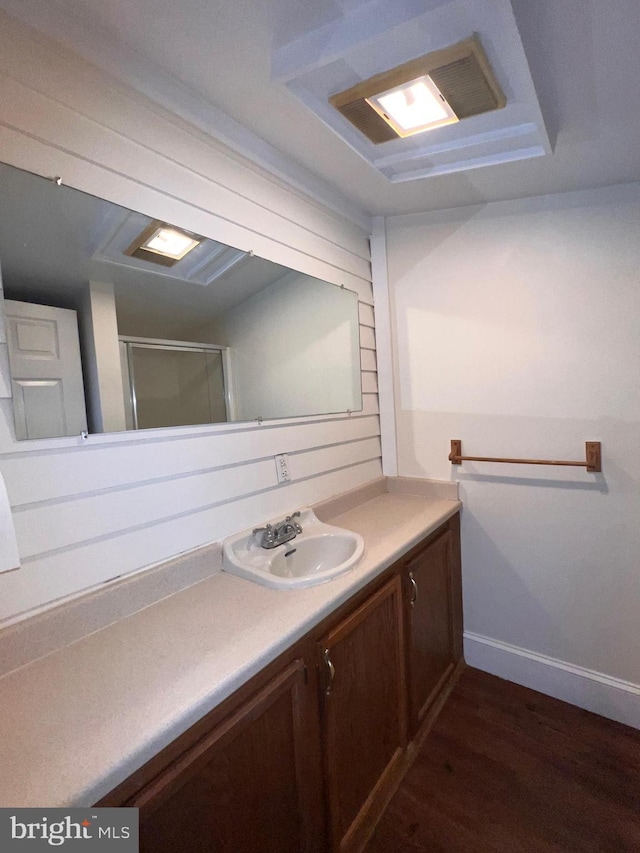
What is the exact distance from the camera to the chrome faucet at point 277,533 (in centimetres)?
149

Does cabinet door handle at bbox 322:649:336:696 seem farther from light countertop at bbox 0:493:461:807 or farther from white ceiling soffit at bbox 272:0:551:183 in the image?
white ceiling soffit at bbox 272:0:551:183

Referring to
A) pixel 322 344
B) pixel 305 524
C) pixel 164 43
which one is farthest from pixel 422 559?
pixel 164 43

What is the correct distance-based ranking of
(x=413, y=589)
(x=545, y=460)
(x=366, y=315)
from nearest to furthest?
(x=413, y=589) < (x=545, y=460) < (x=366, y=315)

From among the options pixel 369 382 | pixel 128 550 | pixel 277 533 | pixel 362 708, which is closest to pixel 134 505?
pixel 128 550

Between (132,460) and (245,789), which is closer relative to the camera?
(245,789)

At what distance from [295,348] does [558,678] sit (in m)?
2.02

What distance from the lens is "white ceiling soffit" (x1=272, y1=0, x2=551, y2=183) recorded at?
0.97m

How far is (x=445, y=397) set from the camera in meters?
2.15

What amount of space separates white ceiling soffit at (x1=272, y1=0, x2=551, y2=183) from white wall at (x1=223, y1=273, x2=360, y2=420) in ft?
2.01

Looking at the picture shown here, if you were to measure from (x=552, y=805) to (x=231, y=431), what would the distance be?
1770mm

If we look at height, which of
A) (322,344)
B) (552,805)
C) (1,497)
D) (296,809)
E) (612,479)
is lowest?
(552,805)

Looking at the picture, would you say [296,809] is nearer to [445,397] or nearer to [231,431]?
[231,431]

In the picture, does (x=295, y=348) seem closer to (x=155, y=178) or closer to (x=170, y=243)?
(x=170, y=243)

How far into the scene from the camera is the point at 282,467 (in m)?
1.67
